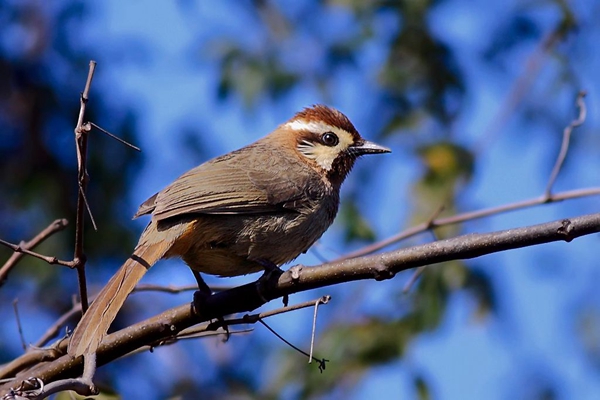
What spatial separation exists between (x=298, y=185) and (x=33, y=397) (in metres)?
2.61

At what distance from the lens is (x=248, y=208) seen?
183 inches

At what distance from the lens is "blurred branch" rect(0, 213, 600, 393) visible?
3094 mm

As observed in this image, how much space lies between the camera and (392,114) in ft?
24.0

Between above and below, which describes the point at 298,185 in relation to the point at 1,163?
below

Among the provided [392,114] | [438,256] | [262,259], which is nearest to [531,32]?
[392,114]

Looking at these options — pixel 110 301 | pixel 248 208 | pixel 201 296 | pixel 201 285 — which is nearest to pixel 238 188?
pixel 248 208

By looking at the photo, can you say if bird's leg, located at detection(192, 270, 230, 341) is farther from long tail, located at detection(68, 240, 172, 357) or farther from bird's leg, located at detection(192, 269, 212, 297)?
long tail, located at detection(68, 240, 172, 357)

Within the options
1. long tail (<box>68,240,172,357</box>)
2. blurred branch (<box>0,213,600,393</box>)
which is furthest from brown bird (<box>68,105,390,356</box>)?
blurred branch (<box>0,213,600,393</box>)

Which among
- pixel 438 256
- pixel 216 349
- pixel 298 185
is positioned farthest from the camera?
pixel 216 349

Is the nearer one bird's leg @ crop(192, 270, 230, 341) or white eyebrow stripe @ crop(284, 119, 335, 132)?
bird's leg @ crop(192, 270, 230, 341)

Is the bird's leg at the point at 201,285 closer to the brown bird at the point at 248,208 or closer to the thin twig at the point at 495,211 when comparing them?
the brown bird at the point at 248,208

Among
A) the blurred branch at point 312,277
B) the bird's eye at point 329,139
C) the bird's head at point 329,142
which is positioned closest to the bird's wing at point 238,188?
the bird's head at point 329,142

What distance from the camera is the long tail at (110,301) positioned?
3.34 meters

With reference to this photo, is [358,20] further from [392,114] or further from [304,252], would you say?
[304,252]
